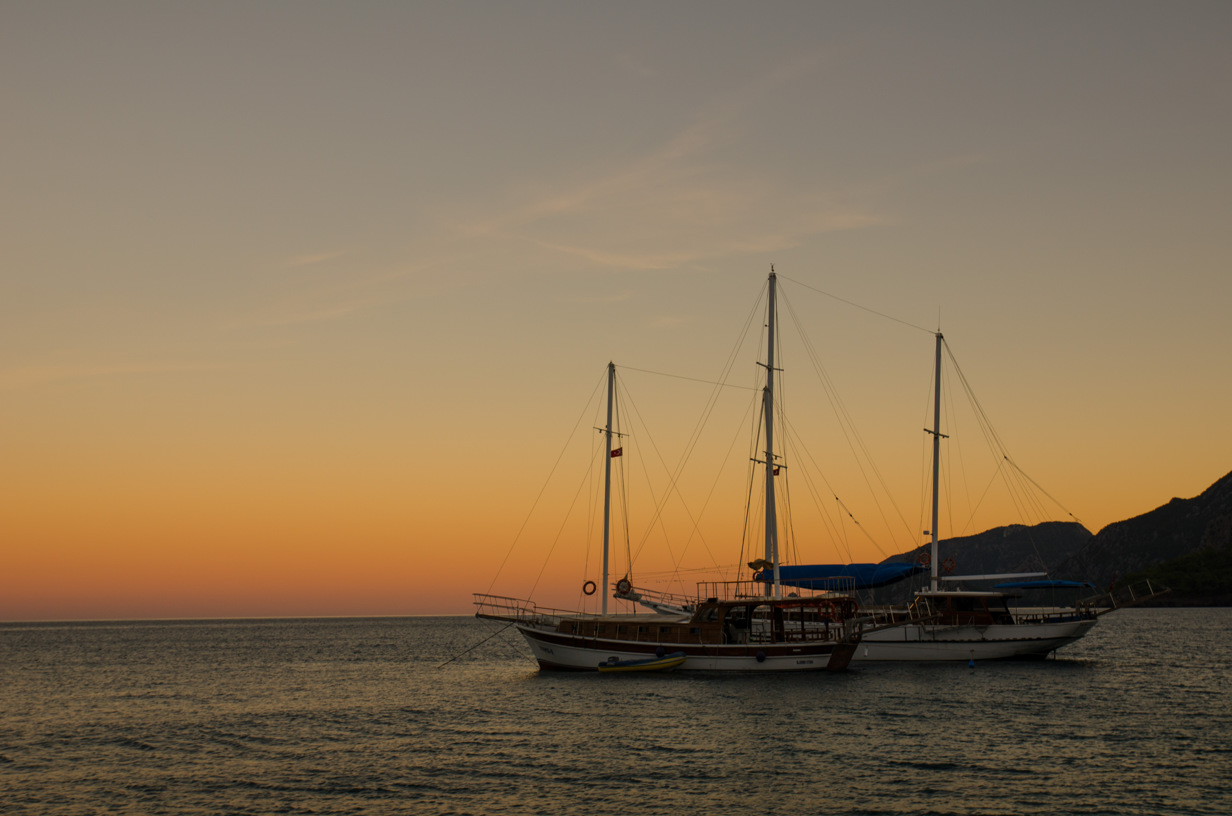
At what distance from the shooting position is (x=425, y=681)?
74.2 meters

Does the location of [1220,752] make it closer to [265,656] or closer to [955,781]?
[955,781]

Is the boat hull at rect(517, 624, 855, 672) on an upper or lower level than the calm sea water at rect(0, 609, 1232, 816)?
upper

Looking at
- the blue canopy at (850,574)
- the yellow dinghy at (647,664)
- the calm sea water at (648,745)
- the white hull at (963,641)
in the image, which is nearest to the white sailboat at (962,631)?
the white hull at (963,641)

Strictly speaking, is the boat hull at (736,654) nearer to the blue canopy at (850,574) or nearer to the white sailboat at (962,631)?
the white sailboat at (962,631)

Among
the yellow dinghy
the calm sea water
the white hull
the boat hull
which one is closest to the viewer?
the calm sea water

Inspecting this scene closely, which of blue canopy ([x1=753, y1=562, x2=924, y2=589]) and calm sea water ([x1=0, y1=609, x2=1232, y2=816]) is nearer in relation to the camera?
calm sea water ([x1=0, y1=609, x2=1232, y2=816])

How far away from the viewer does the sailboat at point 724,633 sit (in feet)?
202

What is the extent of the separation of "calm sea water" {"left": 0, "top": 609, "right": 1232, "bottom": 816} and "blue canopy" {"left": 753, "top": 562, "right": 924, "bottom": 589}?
419 inches

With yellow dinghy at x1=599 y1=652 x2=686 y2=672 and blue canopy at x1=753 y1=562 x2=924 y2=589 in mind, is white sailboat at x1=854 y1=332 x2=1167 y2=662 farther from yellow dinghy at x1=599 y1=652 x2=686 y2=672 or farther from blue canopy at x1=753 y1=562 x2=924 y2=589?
yellow dinghy at x1=599 y1=652 x2=686 y2=672

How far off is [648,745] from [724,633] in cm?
2393

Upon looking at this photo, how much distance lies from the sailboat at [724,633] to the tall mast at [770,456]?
7cm

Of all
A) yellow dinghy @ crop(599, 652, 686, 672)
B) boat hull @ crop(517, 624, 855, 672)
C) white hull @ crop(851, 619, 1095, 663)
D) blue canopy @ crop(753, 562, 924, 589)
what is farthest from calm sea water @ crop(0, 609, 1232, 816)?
blue canopy @ crop(753, 562, 924, 589)

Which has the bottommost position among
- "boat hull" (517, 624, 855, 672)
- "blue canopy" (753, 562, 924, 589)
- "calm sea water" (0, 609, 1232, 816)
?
"calm sea water" (0, 609, 1232, 816)

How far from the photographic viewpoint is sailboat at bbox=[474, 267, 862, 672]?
61.6 meters
